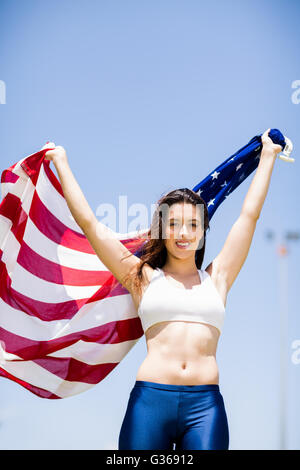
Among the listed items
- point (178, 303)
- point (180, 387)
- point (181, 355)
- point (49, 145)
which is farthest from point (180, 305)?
point (49, 145)

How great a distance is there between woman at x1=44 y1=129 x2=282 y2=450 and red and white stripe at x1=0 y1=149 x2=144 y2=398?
847 millimetres

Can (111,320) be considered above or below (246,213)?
below

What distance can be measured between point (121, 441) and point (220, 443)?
0.68 m

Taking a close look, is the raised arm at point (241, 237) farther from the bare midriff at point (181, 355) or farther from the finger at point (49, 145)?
A: the finger at point (49, 145)

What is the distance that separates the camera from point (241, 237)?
4.90m

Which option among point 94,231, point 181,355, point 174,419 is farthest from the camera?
point 94,231

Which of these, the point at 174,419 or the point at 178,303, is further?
the point at 178,303

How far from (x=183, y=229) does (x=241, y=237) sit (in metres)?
0.50

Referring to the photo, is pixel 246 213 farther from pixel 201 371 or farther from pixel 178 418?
pixel 178 418

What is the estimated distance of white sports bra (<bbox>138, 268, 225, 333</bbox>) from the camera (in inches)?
175

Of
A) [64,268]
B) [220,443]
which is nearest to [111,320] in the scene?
[64,268]

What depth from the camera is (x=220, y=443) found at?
163 inches

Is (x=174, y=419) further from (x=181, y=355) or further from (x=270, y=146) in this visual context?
(x=270, y=146)
